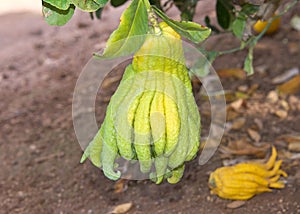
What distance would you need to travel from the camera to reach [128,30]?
1304 mm

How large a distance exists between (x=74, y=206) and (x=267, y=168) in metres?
0.65

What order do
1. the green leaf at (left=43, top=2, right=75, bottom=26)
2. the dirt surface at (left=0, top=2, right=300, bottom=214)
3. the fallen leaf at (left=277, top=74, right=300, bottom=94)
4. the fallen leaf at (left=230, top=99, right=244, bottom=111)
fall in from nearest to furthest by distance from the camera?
the green leaf at (left=43, top=2, right=75, bottom=26)
the dirt surface at (left=0, top=2, right=300, bottom=214)
the fallen leaf at (left=230, top=99, right=244, bottom=111)
the fallen leaf at (left=277, top=74, right=300, bottom=94)

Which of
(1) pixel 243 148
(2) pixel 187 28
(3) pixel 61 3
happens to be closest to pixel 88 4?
(3) pixel 61 3

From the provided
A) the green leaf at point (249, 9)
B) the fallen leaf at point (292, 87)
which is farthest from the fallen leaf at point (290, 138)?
the green leaf at point (249, 9)

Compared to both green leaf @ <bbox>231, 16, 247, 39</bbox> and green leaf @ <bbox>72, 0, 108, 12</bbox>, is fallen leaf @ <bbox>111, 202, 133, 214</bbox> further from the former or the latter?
green leaf @ <bbox>72, 0, 108, 12</bbox>

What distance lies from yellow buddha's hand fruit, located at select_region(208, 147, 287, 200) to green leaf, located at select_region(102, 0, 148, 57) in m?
0.82

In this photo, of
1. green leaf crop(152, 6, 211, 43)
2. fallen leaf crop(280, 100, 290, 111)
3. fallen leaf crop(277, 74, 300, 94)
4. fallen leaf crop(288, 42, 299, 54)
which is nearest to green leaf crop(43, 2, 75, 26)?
green leaf crop(152, 6, 211, 43)

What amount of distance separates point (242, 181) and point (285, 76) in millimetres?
1035

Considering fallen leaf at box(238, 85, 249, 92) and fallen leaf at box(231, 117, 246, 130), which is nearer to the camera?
fallen leaf at box(231, 117, 246, 130)

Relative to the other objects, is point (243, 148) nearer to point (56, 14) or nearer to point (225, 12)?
point (225, 12)

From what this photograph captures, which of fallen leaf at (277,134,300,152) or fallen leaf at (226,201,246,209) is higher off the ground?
fallen leaf at (226,201,246,209)

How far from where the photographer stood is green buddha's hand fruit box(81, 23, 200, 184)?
1.32 metres

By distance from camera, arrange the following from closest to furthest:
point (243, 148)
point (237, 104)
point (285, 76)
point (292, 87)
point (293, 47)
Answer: point (243, 148), point (237, 104), point (292, 87), point (285, 76), point (293, 47)

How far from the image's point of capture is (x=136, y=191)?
85.3 inches
